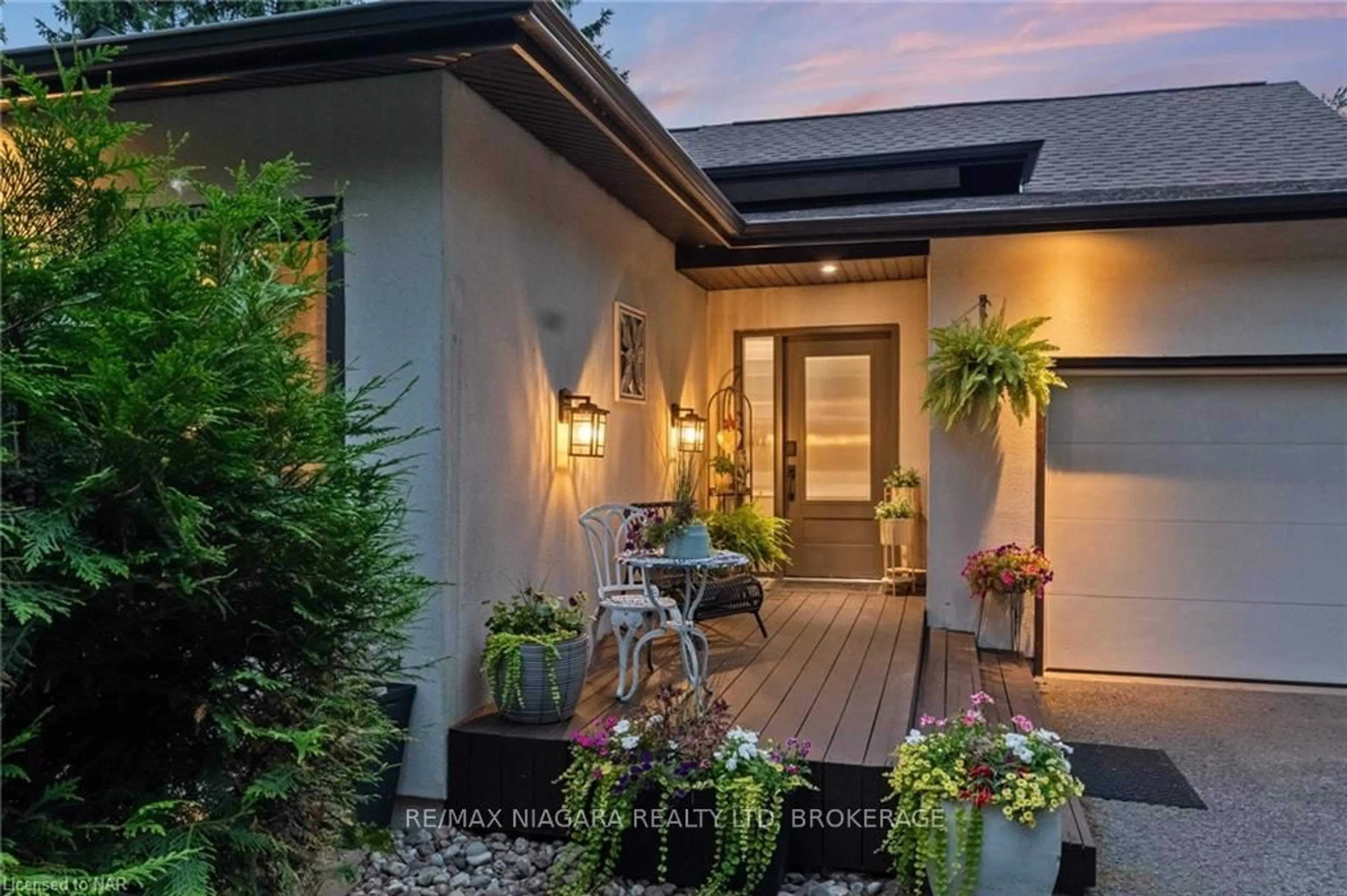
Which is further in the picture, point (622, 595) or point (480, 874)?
point (622, 595)

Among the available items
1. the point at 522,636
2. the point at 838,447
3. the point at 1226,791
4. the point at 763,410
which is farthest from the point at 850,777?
the point at 763,410

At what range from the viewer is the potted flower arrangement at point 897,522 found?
6.45 m

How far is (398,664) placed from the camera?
82.5 inches

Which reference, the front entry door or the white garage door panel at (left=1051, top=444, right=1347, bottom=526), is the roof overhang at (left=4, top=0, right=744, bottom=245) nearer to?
the front entry door

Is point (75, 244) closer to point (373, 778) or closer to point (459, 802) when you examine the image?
point (373, 778)

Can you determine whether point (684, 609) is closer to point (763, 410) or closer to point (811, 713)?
point (811, 713)

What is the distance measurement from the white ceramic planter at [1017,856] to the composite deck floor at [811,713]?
359mm

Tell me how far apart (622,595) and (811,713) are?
1.12 m

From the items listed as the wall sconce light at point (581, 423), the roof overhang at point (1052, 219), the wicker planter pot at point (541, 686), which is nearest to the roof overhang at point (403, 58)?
the wall sconce light at point (581, 423)

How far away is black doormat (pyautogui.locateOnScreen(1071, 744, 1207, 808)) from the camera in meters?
3.67

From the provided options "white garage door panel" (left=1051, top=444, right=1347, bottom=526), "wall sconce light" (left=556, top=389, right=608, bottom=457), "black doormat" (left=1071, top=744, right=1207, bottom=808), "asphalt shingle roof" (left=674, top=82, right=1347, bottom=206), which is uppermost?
"asphalt shingle roof" (left=674, top=82, right=1347, bottom=206)

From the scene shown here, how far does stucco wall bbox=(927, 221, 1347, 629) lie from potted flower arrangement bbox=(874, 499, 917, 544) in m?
0.82

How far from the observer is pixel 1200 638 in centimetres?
548

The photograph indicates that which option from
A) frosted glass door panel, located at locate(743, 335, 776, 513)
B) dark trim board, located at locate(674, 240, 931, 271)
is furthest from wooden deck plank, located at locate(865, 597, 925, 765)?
dark trim board, located at locate(674, 240, 931, 271)
